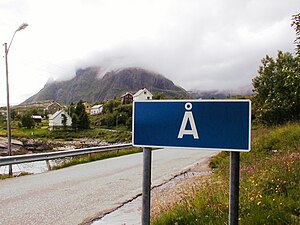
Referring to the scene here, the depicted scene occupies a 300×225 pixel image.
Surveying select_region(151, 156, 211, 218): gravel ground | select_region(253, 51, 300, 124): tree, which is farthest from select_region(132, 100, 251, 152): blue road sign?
select_region(253, 51, 300, 124): tree

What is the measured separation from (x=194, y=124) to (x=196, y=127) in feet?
0.09

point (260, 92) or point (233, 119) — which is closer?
point (233, 119)

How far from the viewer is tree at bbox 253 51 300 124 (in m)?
33.5

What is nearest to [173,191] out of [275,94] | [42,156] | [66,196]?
[66,196]

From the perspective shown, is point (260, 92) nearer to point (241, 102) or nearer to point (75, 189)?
point (75, 189)

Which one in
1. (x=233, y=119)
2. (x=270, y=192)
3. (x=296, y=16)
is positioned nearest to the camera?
(x=233, y=119)

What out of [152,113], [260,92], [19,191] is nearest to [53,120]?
[260,92]

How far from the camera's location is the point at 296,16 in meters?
7.82

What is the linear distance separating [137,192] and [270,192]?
13.7 feet

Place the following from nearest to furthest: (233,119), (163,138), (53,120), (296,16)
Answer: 1. (233,119)
2. (163,138)
3. (296,16)
4. (53,120)

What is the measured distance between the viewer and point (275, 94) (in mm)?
37906

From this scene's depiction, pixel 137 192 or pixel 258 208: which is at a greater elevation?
pixel 258 208

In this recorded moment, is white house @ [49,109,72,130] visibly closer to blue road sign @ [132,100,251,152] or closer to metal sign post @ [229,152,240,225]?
blue road sign @ [132,100,251,152]

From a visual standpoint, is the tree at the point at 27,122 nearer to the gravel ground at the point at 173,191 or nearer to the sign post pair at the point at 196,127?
the gravel ground at the point at 173,191
